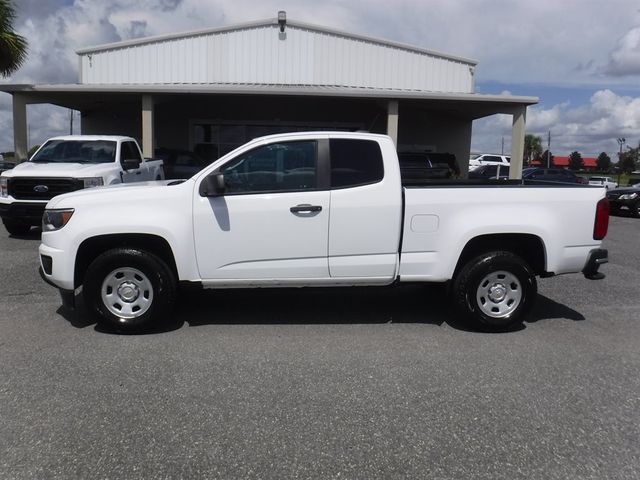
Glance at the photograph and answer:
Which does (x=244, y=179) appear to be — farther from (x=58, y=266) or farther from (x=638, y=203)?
(x=638, y=203)

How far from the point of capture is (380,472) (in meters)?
3.23

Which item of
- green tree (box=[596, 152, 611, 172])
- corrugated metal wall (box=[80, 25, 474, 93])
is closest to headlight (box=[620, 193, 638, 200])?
corrugated metal wall (box=[80, 25, 474, 93])

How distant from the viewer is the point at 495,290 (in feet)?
19.2

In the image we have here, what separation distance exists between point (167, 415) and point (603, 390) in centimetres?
319

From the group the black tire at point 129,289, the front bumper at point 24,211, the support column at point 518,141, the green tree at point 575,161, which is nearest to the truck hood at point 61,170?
the front bumper at point 24,211

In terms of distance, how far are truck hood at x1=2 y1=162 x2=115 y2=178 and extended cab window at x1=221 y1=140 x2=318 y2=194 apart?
236 inches

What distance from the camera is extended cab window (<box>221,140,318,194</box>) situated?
5578 mm

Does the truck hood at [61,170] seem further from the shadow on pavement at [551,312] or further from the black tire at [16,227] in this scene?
the shadow on pavement at [551,312]

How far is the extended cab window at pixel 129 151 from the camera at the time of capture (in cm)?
1230

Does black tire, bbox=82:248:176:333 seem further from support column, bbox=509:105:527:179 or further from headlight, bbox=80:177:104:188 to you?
support column, bbox=509:105:527:179

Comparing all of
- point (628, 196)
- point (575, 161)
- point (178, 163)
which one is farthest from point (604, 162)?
point (178, 163)

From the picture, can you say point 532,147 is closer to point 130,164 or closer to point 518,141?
point 518,141

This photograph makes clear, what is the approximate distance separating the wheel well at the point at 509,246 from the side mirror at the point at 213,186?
2.45 m

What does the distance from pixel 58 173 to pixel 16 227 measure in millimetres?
1811
